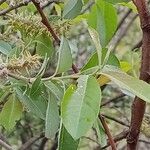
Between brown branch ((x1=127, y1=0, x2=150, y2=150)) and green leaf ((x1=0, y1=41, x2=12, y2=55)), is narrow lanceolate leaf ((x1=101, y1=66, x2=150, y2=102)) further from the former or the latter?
green leaf ((x1=0, y1=41, x2=12, y2=55))

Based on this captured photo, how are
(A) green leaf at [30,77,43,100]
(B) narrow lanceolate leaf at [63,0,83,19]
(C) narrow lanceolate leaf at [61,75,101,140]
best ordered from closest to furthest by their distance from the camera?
1. (C) narrow lanceolate leaf at [61,75,101,140]
2. (A) green leaf at [30,77,43,100]
3. (B) narrow lanceolate leaf at [63,0,83,19]

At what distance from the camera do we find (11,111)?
88cm

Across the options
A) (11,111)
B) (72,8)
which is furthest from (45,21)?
(11,111)

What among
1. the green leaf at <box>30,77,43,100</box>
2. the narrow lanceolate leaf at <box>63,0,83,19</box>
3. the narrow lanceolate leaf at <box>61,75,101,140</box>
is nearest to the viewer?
the narrow lanceolate leaf at <box>61,75,101,140</box>

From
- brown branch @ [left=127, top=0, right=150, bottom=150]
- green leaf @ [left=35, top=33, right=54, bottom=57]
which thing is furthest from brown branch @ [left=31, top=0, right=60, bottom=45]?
brown branch @ [left=127, top=0, right=150, bottom=150]

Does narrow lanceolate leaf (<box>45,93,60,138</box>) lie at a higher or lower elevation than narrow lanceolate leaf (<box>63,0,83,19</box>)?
lower

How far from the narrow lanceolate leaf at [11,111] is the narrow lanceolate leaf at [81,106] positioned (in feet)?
0.80

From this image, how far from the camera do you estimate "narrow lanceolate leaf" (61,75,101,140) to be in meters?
0.61

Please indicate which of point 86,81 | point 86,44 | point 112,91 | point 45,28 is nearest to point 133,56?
point 45,28

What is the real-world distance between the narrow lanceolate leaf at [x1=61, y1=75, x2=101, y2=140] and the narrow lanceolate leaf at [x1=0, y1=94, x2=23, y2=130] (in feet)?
0.80

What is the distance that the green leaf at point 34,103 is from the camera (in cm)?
82

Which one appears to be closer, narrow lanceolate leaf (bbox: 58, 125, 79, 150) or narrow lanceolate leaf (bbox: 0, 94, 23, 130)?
narrow lanceolate leaf (bbox: 58, 125, 79, 150)

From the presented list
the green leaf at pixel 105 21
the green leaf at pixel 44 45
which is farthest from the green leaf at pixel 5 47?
the green leaf at pixel 105 21

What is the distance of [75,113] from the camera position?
62 centimetres
